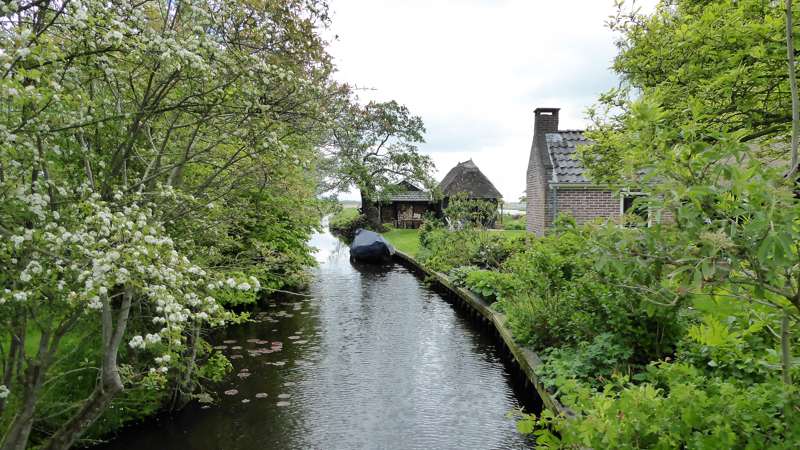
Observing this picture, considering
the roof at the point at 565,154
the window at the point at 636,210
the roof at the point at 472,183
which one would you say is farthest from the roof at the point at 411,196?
the window at the point at 636,210

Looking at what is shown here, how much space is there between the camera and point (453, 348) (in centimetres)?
1098

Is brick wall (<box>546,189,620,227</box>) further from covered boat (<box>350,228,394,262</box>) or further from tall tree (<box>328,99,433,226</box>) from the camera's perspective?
tall tree (<box>328,99,433,226</box>)

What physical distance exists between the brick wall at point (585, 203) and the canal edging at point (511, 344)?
4183 mm

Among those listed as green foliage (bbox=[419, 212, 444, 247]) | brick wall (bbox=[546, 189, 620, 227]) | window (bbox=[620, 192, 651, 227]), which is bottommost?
green foliage (bbox=[419, 212, 444, 247])

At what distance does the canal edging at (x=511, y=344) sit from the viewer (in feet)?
21.2

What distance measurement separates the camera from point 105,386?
4539mm

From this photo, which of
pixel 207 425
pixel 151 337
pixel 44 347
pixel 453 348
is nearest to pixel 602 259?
pixel 151 337

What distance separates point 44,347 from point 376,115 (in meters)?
32.1

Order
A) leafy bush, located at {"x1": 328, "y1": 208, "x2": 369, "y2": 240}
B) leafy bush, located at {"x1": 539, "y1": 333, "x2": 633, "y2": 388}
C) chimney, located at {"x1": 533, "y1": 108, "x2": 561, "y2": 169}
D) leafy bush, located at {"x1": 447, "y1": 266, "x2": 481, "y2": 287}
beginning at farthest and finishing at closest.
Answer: leafy bush, located at {"x1": 328, "y1": 208, "x2": 369, "y2": 240}, chimney, located at {"x1": 533, "y1": 108, "x2": 561, "y2": 169}, leafy bush, located at {"x1": 447, "y1": 266, "x2": 481, "y2": 287}, leafy bush, located at {"x1": 539, "y1": 333, "x2": 633, "y2": 388}

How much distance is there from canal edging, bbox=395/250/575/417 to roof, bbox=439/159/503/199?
22.9 m

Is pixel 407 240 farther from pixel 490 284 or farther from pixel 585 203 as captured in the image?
pixel 490 284

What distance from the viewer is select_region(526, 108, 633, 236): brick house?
54.4 ft

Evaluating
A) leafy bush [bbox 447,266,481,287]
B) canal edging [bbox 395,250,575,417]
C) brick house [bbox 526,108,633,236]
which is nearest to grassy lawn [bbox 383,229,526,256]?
brick house [bbox 526,108,633,236]

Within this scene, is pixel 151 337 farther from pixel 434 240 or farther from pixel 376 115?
pixel 376 115
